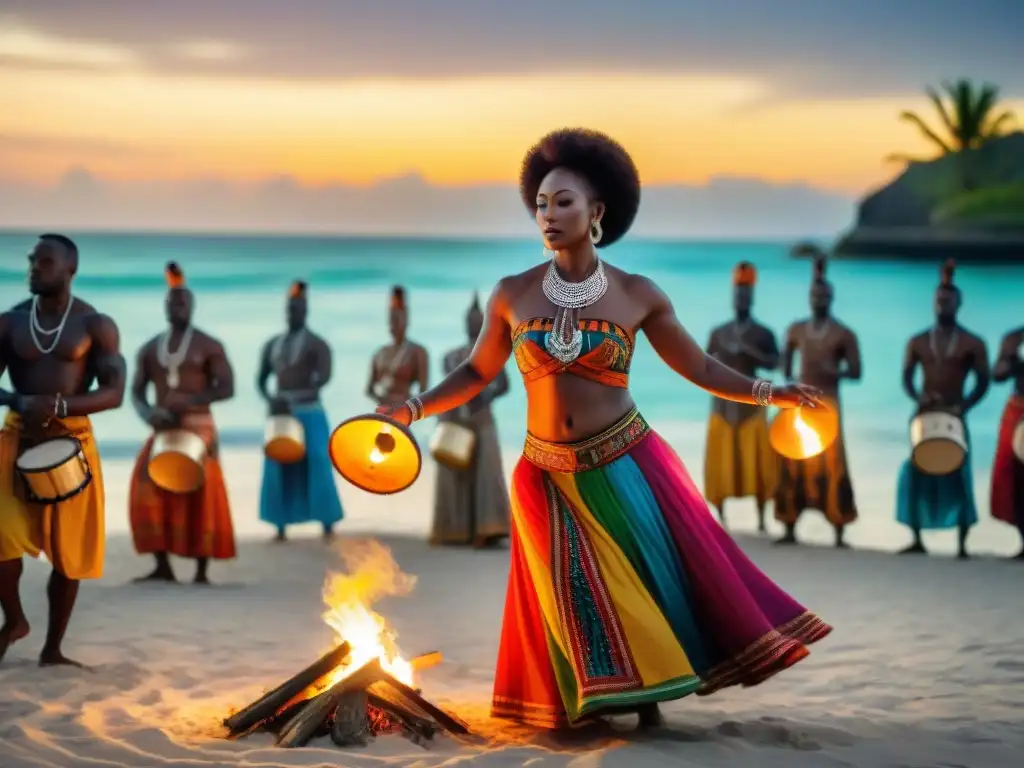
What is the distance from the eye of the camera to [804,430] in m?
5.48

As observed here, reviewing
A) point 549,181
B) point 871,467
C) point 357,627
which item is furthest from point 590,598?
point 871,467

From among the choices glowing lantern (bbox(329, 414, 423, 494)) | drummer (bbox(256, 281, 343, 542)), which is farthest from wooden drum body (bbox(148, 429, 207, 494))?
glowing lantern (bbox(329, 414, 423, 494))

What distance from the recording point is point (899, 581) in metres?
9.12

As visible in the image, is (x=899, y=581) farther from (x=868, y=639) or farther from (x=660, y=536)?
(x=660, y=536)

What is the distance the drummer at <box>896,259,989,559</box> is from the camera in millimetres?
9727

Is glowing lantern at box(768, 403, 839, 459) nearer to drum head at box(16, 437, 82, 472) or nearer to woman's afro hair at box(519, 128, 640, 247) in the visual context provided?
woman's afro hair at box(519, 128, 640, 247)

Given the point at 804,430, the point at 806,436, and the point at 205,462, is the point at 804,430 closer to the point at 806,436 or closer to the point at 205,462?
the point at 806,436

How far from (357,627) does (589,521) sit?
1.09 meters

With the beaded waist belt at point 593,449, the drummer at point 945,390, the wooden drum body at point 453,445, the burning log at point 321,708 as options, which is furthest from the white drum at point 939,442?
the burning log at point 321,708

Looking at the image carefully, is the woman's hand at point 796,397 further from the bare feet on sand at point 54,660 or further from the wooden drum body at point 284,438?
the wooden drum body at point 284,438

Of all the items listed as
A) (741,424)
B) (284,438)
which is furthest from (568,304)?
(741,424)

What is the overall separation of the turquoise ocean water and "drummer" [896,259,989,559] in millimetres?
6328

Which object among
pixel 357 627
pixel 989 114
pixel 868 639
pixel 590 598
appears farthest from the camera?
pixel 989 114

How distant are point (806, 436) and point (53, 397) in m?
3.12
